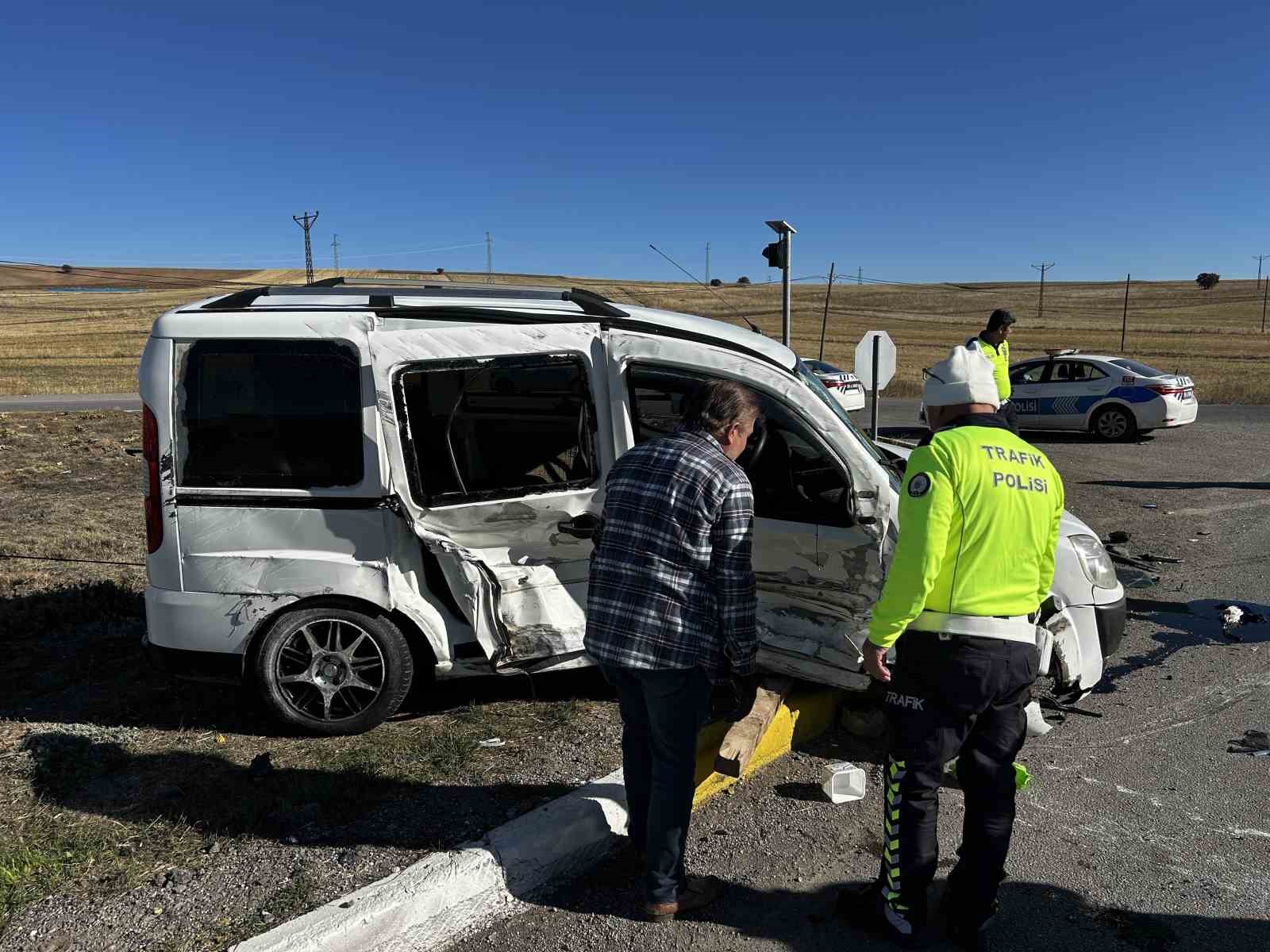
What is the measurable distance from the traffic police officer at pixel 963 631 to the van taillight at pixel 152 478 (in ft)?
10.6

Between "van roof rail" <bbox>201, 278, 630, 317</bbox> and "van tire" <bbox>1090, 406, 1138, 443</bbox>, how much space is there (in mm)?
13850

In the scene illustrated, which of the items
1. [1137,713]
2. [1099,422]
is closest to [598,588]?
[1137,713]

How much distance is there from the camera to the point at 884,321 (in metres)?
80.3

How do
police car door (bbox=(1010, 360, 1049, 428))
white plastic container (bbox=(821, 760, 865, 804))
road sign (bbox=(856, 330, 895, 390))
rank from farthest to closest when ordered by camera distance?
police car door (bbox=(1010, 360, 1049, 428)) < road sign (bbox=(856, 330, 895, 390)) < white plastic container (bbox=(821, 760, 865, 804))

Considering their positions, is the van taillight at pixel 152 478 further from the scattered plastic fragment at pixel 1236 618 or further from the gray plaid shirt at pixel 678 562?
the scattered plastic fragment at pixel 1236 618

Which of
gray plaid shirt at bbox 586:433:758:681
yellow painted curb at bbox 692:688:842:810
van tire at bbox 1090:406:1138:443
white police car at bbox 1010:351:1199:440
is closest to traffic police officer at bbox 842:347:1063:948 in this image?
gray plaid shirt at bbox 586:433:758:681

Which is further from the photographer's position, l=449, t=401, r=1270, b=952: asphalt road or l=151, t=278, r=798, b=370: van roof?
l=151, t=278, r=798, b=370: van roof

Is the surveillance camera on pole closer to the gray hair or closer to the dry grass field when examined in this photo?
the dry grass field

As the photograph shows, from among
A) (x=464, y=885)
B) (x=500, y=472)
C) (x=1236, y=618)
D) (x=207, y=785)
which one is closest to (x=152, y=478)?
(x=207, y=785)

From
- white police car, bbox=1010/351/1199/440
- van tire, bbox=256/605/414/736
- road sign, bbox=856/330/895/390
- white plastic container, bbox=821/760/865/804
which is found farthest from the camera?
white police car, bbox=1010/351/1199/440

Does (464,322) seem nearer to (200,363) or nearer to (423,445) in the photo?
(423,445)

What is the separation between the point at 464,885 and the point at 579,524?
5.47 ft

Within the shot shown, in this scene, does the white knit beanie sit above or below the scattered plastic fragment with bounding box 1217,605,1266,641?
above

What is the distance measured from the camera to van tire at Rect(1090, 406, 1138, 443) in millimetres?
16359
